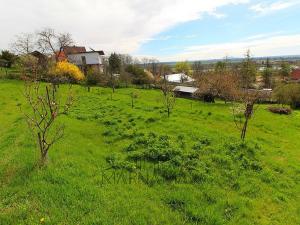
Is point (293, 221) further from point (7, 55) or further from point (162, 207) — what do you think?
point (7, 55)

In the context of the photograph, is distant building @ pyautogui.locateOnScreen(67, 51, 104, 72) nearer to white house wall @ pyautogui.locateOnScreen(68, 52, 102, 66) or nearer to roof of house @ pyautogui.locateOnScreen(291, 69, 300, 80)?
white house wall @ pyautogui.locateOnScreen(68, 52, 102, 66)

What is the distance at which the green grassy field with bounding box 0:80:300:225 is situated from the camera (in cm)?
794

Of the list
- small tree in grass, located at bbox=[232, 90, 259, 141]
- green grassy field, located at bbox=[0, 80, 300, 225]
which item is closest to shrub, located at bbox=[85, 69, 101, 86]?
small tree in grass, located at bbox=[232, 90, 259, 141]

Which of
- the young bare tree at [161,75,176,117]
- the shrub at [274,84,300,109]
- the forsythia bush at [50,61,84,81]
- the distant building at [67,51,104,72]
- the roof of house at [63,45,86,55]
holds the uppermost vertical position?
the roof of house at [63,45,86,55]

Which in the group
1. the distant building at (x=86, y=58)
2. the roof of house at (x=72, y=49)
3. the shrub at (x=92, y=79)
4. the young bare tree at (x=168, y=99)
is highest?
the roof of house at (x=72, y=49)

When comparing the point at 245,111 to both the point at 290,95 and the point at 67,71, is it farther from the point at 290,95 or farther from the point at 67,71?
the point at 67,71

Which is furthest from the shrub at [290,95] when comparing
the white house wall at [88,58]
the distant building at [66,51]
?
the white house wall at [88,58]

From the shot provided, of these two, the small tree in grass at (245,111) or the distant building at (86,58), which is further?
the distant building at (86,58)

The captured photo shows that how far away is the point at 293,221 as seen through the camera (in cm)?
890

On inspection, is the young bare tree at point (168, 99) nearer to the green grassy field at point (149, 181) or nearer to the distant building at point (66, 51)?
the green grassy field at point (149, 181)

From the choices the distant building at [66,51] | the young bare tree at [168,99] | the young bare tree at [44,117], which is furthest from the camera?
the distant building at [66,51]

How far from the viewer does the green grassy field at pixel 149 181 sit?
794 cm

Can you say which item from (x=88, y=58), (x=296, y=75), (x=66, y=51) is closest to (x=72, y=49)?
(x=66, y=51)

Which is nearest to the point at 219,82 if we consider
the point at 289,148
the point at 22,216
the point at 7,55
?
the point at 289,148
